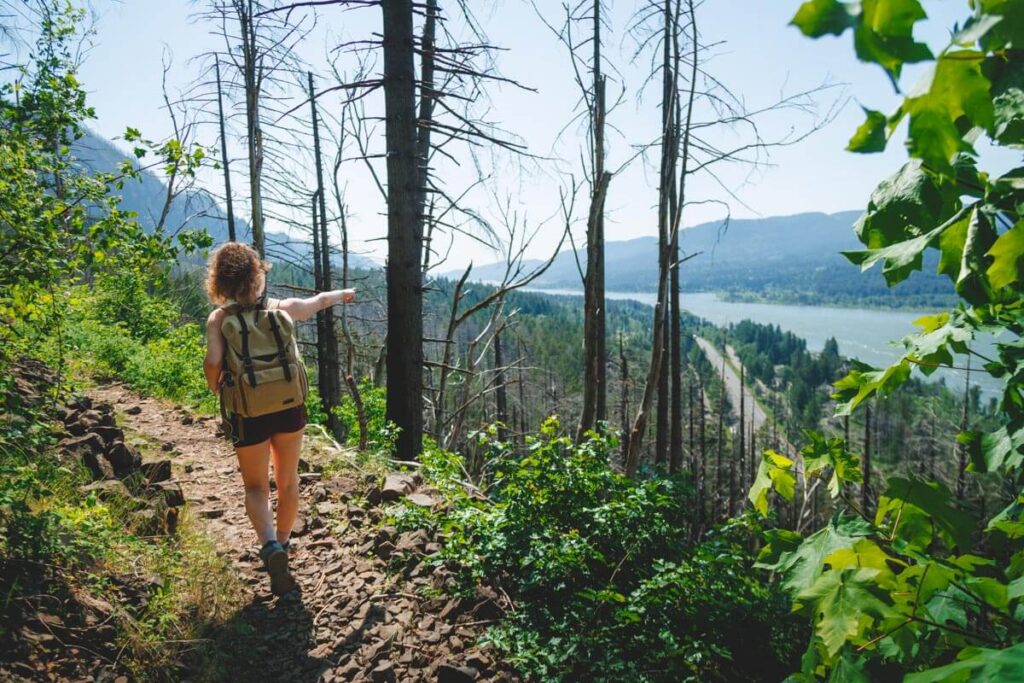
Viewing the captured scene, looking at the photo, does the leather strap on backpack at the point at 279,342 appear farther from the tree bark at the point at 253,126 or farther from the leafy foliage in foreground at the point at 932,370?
the tree bark at the point at 253,126

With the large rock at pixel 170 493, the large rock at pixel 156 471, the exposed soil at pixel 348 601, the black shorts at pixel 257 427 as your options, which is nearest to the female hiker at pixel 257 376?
the black shorts at pixel 257 427

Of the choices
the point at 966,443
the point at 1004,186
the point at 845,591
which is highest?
the point at 1004,186

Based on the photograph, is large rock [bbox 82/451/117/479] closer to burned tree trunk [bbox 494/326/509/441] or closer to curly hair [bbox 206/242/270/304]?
curly hair [bbox 206/242/270/304]

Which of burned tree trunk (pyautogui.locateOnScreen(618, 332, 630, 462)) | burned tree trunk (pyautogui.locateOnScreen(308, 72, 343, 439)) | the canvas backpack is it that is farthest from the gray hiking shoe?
burned tree trunk (pyautogui.locateOnScreen(308, 72, 343, 439))

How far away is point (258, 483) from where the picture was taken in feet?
9.25

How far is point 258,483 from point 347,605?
0.84m

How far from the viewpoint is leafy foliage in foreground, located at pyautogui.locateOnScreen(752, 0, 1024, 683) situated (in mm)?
494

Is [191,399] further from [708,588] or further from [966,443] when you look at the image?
[966,443]

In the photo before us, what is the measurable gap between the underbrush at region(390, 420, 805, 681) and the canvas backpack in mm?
1207

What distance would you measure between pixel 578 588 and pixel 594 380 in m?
3.71

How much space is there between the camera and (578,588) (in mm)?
2744

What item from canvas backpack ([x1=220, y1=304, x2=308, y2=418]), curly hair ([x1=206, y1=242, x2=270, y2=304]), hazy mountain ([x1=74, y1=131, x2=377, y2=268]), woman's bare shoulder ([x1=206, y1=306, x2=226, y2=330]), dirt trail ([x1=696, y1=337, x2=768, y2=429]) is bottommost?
dirt trail ([x1=696, y1=337, x2=768, y2=429])

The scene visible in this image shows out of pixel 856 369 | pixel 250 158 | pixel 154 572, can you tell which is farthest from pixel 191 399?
pixel 856 369

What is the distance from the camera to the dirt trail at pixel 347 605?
7.82 ft
